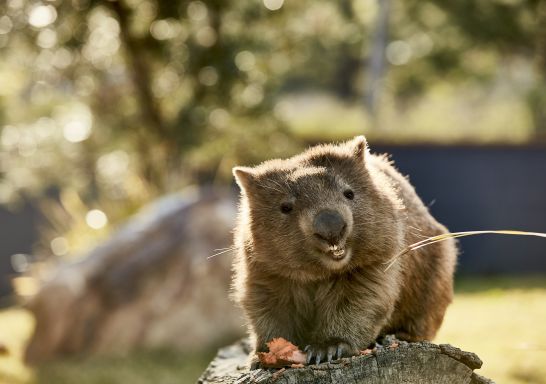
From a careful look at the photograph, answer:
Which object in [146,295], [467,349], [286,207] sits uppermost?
[146,295]

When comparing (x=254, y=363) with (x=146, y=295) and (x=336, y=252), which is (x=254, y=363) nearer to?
(x=336, y=252)

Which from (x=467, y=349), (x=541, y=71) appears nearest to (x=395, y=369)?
(x=467, y=349)

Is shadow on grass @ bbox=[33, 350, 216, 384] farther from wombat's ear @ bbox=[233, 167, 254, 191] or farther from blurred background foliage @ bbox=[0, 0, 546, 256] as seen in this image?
wombat's ear @ bbox=[233, 167, 254, 191]

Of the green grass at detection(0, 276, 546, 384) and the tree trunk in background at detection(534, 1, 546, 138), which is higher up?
the tree trunk in background at detection(534, 1, 546, 138)

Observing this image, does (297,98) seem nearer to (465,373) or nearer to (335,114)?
(335,114)

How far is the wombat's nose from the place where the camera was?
3.25 m

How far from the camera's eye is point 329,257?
3.34 metres

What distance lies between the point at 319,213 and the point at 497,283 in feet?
29.1

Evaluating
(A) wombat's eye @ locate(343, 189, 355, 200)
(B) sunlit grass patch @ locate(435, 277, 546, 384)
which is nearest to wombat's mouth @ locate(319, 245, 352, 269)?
(A) wombat's eye @ locate(343, 189, 355, 200)

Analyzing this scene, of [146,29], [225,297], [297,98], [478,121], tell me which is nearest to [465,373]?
[225,297]

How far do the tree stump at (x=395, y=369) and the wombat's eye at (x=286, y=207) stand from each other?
28.4 inches

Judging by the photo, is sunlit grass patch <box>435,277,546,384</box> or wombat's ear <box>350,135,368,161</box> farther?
sunlit grass patch <box>435,277,546,384</box>

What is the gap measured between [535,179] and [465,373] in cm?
1062

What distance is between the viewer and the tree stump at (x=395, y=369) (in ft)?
10.6
